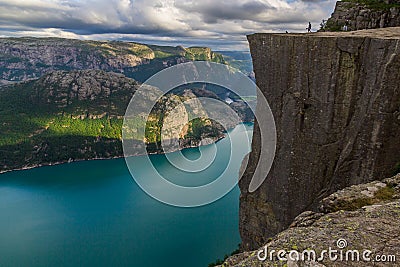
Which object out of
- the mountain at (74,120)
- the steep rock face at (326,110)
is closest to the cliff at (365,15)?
the steep rock face at (326,110)

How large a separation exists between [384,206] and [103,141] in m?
162

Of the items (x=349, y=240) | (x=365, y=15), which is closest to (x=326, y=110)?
(x=349, y=240)

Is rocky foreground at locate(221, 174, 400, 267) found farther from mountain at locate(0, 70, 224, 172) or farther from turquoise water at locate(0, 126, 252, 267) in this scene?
mountain at locate(0, 70, 224, 172)

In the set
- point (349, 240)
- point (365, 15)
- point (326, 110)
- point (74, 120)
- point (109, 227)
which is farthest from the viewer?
point (74, 120)

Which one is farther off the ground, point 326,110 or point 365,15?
point 365,15

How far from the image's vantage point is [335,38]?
15664mm

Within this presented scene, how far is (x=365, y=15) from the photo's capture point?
2512 centimetres

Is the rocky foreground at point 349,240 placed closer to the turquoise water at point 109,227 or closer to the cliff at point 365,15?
the cliff at point 365,15

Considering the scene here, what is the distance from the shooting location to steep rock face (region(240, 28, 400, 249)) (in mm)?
14867

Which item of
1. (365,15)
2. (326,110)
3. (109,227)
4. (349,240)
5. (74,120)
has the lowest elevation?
(109,227)

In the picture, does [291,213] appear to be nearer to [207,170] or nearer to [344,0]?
[344,0]

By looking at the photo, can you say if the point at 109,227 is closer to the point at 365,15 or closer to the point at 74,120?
the point at 365,15

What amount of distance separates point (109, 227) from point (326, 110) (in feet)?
181

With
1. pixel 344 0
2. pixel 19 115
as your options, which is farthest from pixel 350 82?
pixel 19 115
